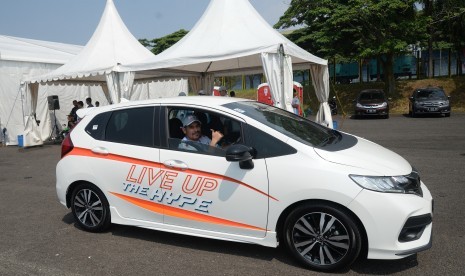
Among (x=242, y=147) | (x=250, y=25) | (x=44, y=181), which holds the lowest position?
(x=44, y=181)

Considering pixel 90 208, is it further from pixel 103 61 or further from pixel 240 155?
pixel 103 61

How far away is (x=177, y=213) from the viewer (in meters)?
4.30

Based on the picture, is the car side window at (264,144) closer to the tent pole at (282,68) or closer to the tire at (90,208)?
the tire at (90,208)

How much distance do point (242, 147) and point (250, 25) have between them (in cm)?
809

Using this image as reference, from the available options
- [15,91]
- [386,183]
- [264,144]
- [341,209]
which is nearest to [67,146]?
[264,144]

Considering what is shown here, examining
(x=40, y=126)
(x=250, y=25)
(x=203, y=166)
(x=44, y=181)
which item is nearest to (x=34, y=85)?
(x=40, y=126)

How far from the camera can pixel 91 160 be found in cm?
479

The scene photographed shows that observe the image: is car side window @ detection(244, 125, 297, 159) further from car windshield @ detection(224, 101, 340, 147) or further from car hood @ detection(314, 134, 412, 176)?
car hood @ detection(314, 134, 412, 176)

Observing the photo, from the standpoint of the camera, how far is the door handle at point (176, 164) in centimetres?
417

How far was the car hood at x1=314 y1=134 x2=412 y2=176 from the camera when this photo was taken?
3.62 meters

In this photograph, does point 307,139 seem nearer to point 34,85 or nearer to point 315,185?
point 315,185

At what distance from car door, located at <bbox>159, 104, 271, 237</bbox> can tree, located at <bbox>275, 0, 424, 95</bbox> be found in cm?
2150

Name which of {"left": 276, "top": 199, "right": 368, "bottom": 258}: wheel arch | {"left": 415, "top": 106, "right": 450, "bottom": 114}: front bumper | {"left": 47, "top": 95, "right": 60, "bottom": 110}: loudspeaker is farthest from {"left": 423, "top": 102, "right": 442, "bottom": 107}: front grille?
{"left": 276, "top": 199, "right": 368, "bottom": 258}: wheel arch

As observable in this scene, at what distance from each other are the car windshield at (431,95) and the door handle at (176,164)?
64.2 feet
